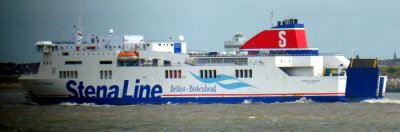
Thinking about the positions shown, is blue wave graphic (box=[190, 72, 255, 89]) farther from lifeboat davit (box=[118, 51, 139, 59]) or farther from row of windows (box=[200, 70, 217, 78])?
lifeboat davit (box=[118, 51, 139, 59])

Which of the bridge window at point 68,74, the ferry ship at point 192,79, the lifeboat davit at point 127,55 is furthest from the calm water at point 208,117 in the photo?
the lifeboat davit at point 127,55

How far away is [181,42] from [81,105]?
697cm

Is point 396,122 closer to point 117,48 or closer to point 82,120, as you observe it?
point 82,120

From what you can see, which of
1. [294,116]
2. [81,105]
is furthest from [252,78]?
[81,105]

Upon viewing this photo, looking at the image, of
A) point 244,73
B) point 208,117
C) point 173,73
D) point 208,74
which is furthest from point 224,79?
point 208,117

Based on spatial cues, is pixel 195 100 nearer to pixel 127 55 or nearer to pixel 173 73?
pixel 173 73

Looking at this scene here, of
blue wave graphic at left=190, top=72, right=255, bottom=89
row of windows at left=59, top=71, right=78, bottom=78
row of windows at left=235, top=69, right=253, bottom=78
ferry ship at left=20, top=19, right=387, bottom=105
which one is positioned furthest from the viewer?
row of windows at left=59, top=71, right=78, bottom=78

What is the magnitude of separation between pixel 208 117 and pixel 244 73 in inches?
286

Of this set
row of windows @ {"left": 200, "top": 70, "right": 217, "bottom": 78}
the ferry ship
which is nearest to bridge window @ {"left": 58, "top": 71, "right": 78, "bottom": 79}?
the ferry ship

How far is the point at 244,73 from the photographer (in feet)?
138

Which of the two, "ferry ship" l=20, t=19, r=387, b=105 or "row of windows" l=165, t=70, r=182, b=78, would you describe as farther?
"row of windows" l=165, t=70, r=182, b=78

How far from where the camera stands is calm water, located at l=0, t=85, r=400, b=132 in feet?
105

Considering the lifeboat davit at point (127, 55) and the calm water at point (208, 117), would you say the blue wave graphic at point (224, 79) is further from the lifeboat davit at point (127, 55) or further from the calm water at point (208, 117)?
the lifeboat davit at point (127, 55)

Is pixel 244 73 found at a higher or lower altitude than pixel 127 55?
lower
